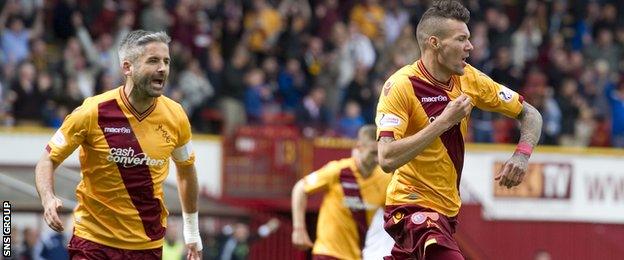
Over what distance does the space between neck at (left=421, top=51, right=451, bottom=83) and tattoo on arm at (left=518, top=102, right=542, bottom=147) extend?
637mm

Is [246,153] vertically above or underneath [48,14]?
underneath

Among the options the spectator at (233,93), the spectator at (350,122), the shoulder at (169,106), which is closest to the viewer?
the shoulder at (169,106)

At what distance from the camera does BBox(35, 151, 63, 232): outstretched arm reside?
966 cm

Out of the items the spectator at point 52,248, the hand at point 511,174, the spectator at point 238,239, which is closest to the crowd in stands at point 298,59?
the spectator at point 238,239

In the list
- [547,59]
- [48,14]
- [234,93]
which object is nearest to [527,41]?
[547,59]

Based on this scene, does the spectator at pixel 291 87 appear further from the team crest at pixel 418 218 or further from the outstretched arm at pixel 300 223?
the team crest at pixel 418 218

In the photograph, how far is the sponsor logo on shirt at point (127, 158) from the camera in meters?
10.3

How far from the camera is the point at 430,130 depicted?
9484 millimetres

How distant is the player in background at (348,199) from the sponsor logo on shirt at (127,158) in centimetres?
386

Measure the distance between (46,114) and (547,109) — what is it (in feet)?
29.1

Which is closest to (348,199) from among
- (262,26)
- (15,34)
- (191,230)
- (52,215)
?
(191,230)

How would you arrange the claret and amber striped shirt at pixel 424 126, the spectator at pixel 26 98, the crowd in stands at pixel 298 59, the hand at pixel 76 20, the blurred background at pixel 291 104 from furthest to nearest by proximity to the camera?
the hand at pixel 76 20, the crowd in stands at pixel 298 59, the blurred background at pixel 291 104, the spectator at pixel 26 98, the claret and amber striped shirt at pixel 424 126

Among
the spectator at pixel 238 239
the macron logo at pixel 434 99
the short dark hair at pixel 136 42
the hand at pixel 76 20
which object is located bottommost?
the spectator at pixel 238 239

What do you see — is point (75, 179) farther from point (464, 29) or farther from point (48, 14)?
point (464, 29)
